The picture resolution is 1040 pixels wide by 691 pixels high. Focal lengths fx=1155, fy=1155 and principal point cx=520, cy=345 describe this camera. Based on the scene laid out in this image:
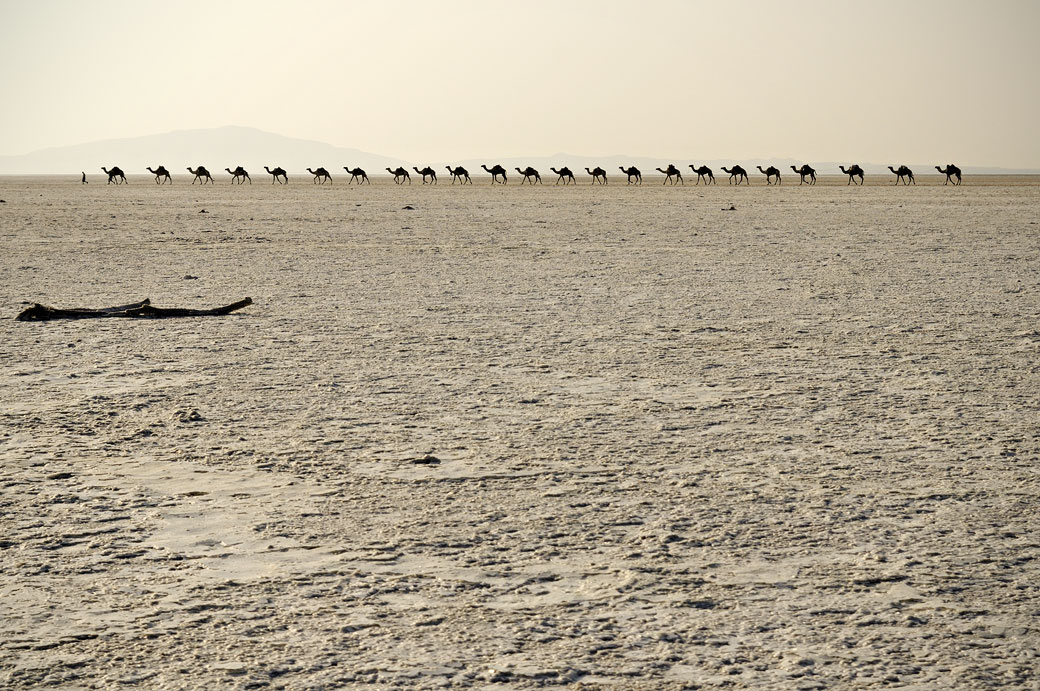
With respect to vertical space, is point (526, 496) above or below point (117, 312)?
below

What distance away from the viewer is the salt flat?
3.63 metres

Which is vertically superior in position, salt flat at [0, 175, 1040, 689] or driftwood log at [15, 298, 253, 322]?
driftwood log at [15, 298, 253, 322]

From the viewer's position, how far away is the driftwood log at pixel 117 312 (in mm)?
11227

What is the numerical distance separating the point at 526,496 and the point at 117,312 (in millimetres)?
7564

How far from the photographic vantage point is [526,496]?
17.5ft

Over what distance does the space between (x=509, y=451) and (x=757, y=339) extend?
4.50m

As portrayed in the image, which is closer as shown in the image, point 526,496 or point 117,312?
point 526,496

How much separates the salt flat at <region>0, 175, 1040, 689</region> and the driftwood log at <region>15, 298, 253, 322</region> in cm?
22

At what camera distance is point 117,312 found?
11625 millimetres

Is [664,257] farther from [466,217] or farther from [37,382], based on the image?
[466,217]

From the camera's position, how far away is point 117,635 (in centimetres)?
373

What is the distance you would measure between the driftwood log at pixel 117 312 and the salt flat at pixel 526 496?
220mm

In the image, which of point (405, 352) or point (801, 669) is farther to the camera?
point (405, 352)

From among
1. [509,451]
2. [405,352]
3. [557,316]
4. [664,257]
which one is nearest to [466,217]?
[664,257]
